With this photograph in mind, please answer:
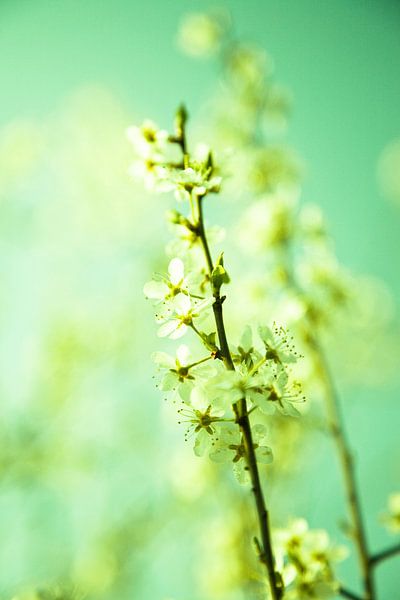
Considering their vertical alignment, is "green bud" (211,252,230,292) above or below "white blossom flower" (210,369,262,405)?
above

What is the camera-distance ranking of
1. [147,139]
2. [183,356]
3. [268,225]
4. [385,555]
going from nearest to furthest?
[183,356]
[147,139]
[385,555]
[268,225]

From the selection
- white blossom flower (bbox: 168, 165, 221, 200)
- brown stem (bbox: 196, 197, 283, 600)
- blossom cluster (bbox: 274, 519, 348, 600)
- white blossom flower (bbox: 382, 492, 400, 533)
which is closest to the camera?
brown stem (bbox: 196, 197, 283, 600)

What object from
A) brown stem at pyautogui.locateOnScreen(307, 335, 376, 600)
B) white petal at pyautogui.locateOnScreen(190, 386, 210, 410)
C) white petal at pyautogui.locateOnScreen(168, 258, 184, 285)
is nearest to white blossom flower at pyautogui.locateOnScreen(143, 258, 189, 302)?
white petal at pyautogui.locateOnScreen(168, 258, 184, 285)

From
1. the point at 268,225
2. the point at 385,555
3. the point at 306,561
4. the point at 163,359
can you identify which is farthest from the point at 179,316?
the point at 268,225

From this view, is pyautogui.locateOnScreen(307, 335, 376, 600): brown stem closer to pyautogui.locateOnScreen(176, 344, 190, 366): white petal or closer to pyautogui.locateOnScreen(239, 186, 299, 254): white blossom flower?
pyautogui.locateOnScreen(239, 186, 299, 254): white blossom flower

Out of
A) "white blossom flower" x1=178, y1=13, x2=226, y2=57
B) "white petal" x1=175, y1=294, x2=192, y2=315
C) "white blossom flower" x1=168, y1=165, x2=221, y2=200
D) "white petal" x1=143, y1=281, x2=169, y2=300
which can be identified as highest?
"white blossom flower" x1=178, y1=13, x2=226, y2=57

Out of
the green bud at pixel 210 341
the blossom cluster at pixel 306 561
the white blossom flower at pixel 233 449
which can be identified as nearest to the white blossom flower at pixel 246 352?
the green bud at pixel 210 341

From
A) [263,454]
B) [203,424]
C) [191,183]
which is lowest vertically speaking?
[263,454]

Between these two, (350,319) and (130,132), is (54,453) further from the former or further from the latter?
(130,132)

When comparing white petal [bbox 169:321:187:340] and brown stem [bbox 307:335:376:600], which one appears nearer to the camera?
white petal [bbox 169:321:187:340]

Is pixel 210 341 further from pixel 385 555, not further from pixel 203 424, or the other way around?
pixel 385 555

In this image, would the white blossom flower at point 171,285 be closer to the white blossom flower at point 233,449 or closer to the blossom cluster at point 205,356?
the blossom cluster at point 205,356
